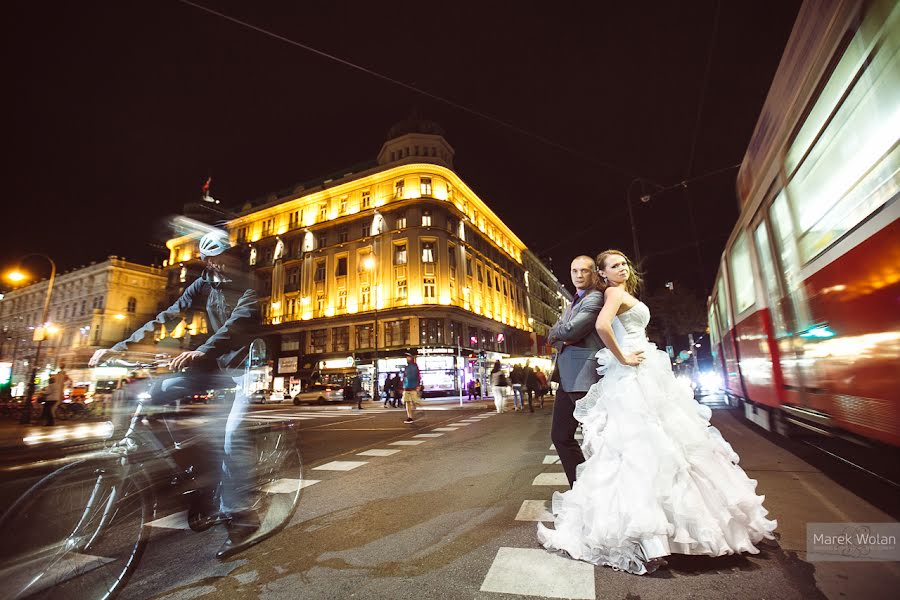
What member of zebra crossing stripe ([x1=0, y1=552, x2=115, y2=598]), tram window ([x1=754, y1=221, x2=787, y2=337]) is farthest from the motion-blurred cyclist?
tram window ([x1=754, y1=221, x2=787, y2=337])

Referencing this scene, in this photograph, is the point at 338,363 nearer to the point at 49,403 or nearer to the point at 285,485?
the point at 49,403

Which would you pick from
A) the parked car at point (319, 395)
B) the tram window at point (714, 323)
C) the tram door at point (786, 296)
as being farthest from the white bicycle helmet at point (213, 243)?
the parked car at point (319, 395)

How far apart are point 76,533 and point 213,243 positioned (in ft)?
7.18

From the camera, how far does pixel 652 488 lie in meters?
2.26

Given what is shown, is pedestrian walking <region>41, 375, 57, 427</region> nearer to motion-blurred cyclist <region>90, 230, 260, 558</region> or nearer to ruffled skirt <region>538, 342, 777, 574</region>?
motion-blurred cyclist <region>90, 230, 260, 558</region>

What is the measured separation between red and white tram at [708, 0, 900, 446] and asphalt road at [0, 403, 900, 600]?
0.89 meters

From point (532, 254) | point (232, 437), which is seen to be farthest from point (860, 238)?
point (532, 254)

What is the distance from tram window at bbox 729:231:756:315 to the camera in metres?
6.57

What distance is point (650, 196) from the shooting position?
46.5 feet

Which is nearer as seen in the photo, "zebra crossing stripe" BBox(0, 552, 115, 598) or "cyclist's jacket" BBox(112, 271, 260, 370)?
"zebra crossing stripe" BBox(0, 552, 115, 598)

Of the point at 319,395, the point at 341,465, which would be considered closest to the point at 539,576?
the point at 341,465

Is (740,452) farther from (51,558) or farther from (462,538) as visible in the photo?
(51,558)

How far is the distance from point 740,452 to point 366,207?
3758 centimetres

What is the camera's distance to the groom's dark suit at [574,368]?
3.01m
